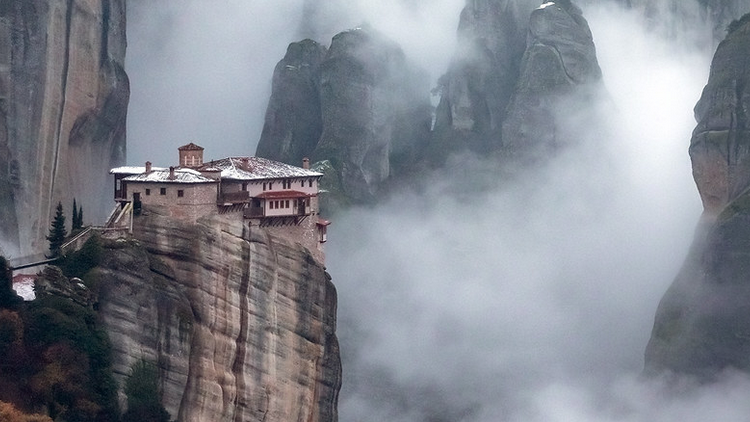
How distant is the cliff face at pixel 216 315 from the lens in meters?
85.1

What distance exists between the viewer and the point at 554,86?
134 meters

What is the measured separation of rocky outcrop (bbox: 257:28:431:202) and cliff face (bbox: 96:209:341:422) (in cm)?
4227

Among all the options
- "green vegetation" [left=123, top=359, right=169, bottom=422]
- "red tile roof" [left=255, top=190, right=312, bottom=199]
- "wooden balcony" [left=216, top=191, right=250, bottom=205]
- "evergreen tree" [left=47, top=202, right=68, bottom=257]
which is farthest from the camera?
"red tile roof" [left=255, top=190, right=312, bottom=199]

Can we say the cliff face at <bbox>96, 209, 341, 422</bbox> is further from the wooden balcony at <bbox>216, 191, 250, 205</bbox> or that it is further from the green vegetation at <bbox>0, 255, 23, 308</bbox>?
the green vegetation at <bbox>0, 255, 23, 308</bbox>

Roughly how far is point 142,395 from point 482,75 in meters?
55.2

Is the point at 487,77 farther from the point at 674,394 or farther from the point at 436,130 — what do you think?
the point at 674,394

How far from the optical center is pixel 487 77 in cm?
13725

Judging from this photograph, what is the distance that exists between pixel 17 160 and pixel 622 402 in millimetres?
30189

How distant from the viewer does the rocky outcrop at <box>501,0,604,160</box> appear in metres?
133

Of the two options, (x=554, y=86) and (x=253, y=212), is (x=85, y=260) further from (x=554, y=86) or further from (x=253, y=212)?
(x=554, y=86)

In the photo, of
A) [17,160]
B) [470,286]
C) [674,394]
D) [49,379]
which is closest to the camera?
[49,379]

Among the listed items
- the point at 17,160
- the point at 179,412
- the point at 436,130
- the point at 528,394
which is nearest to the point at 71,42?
the point at 17,160

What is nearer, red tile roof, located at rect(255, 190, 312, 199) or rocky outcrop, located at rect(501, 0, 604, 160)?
red tile roof, located at rect(255, 190, 312, 199)

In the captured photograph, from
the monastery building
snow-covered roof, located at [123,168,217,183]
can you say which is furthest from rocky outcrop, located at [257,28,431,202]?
snow-covered roof, located at [123,168,217,183]
